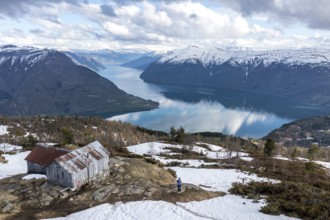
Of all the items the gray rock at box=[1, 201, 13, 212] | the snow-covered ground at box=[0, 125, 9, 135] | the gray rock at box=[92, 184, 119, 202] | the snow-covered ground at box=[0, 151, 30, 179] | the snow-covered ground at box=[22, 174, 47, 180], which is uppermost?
the gray rock at box=[92, 184, 119, 202]

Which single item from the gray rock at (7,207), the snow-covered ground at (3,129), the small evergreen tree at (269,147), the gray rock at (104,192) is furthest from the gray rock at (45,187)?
the snow-covered ground at (3,129)

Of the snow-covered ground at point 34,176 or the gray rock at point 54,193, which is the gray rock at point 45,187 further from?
the snow-covered ground at point 34,176

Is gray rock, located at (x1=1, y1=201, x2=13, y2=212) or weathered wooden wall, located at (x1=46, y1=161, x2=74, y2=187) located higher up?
weathered wooden wall, located at (x1=46, y1=161, x2=74, y2=187)

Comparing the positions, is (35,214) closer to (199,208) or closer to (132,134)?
(199,208)

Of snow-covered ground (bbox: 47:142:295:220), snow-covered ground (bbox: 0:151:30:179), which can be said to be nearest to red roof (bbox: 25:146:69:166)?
snow-covered ground (bbox: 0:151:30:179)

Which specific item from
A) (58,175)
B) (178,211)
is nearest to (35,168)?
(58,175)

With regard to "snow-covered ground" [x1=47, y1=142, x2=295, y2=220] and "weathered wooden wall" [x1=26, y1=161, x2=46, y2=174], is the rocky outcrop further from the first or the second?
"weathered wooden wall" [x1=26, y1=161, x2=46, y2=174]
